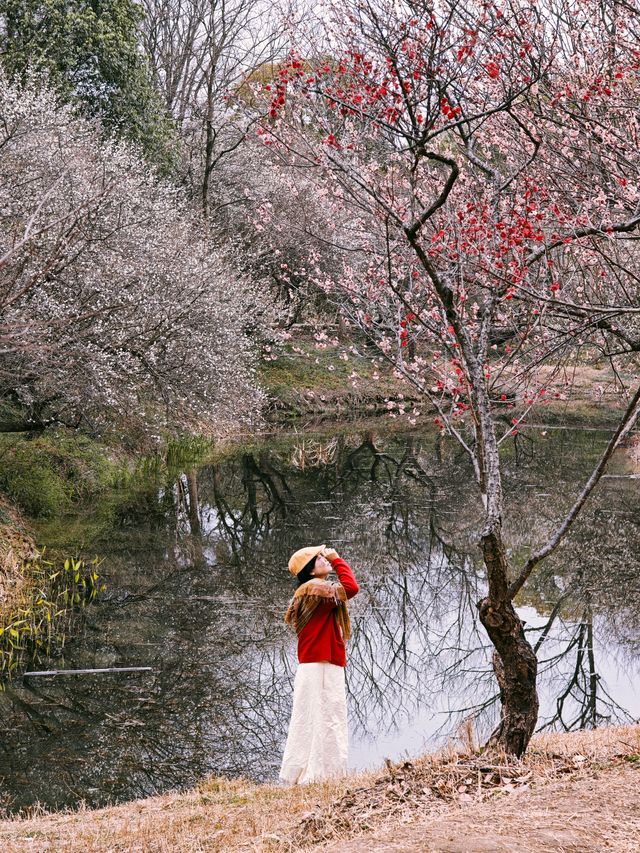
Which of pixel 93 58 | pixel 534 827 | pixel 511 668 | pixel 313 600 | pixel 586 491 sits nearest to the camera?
pixel 534 827

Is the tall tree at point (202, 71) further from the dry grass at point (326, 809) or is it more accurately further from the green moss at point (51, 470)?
the dry grass at point (326, 809)

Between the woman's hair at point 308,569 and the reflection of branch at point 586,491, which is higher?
the reflection of branch at point 586,491

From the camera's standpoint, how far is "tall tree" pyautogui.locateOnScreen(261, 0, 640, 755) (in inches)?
222

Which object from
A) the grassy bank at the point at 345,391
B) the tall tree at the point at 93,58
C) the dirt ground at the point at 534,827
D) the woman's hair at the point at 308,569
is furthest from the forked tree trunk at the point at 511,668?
the grassy bank at the point at 345,391

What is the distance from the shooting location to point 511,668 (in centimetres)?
563

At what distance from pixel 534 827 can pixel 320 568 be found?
278 centimetres

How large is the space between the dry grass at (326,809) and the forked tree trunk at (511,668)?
19 centimetres

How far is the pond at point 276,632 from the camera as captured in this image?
25.6 feet

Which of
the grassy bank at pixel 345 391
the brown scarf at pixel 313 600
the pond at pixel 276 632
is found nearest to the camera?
the brown scarf at pixel 313 600

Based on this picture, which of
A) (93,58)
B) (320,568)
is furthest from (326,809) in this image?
(93,58)

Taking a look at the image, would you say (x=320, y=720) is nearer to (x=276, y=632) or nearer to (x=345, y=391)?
(x=276, y=632)

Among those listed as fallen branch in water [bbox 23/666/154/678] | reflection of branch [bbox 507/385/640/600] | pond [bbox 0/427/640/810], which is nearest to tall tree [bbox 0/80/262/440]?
pond [bbox 0/427/640/810]

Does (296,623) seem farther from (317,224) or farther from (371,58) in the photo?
(317,224)

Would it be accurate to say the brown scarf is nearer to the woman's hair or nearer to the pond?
the woman's hair
